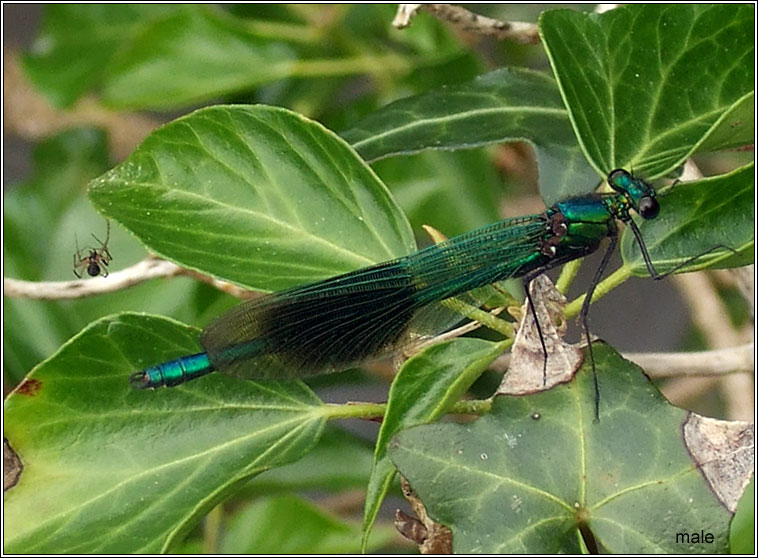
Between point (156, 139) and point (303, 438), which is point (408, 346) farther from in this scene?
point (156, 139)

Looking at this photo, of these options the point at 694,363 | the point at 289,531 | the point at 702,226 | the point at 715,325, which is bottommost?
the point at 289,531

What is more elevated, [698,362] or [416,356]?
[416,356]

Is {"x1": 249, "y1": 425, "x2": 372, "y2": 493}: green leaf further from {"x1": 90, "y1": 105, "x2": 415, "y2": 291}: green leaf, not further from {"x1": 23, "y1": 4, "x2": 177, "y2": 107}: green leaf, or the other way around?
{"x1": 23, "y1": 4, "x2": 177, "y2": 107}: green leaf

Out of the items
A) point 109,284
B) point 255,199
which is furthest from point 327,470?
point 255,199

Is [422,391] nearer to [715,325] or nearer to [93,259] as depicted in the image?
[93,259]

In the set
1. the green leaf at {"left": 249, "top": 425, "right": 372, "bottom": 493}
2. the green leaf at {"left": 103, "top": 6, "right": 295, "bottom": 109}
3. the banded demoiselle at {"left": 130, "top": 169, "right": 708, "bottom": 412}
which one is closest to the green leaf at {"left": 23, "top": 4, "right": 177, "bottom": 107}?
the green leaf at {"left": 103, "top": 6, "right": 295, "bottom": 109}

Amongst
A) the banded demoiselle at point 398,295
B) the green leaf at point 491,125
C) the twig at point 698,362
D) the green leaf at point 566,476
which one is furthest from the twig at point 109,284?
the twig at point 698,362

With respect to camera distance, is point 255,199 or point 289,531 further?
point 289,531
